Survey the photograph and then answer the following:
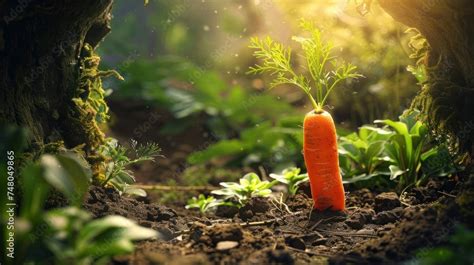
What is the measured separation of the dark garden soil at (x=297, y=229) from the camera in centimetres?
277

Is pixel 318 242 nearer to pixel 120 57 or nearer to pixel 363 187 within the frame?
pixel 363 187

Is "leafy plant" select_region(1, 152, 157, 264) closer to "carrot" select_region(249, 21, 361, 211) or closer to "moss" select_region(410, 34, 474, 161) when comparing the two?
"carrot" select_region(249, 21, 361, 211)

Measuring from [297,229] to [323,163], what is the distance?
416mm

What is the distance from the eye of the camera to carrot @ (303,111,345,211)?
3.71 meters

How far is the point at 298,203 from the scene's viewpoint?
4137 mm

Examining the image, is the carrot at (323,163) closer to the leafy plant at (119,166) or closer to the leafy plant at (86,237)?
the leafy plant at (119,166)

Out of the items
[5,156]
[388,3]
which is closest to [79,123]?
[5,156]

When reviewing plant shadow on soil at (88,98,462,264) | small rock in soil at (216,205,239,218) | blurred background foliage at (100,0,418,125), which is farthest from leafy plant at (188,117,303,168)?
small rock in soil at (216,205,239,218)

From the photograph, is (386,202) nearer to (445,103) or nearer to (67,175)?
(445,103)

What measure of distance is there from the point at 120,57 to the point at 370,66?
4697 mm

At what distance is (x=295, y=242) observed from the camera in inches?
126

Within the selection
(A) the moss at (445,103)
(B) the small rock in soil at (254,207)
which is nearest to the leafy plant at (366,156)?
(A) the moss at (445,103)

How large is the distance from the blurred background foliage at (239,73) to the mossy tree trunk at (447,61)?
594 millimetres

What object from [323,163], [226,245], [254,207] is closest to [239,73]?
[254,207]
